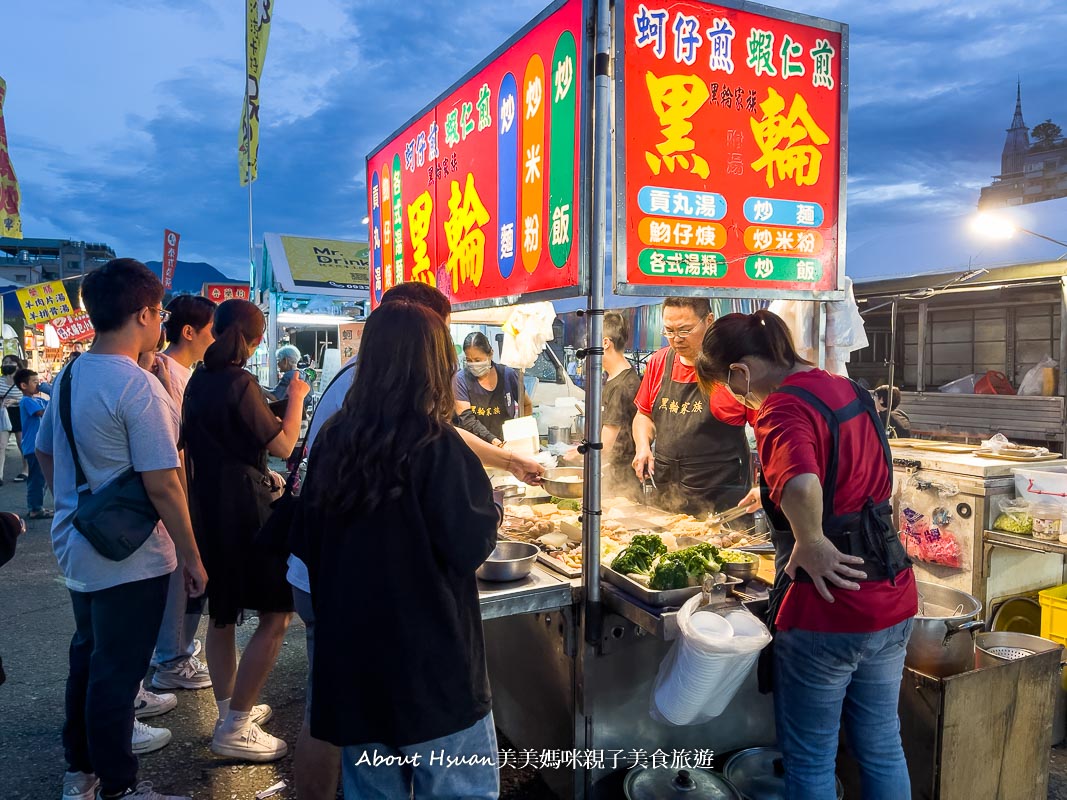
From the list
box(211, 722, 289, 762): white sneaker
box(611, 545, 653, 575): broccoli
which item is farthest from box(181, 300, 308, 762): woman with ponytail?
Answer: box(611, 545, 653, 575): broccoli

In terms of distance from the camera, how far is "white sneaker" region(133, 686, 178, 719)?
369cm

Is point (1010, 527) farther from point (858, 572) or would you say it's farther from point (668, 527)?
point (858, 572)

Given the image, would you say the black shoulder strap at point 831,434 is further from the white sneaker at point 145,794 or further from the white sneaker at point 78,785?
the white sneaker at point 78,785

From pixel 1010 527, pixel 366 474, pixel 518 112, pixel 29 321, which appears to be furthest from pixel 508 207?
pixel 29 321

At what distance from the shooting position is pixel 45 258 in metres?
40.5

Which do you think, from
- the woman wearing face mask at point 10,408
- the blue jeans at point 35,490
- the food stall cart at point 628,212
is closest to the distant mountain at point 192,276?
the woman wearing face mask at point 10,408

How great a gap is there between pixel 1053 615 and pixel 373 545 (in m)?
3.68

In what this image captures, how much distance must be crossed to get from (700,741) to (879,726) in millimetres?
957

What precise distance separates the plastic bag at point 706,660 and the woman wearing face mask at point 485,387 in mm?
4195

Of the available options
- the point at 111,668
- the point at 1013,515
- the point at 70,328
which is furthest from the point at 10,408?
the point at 1013,515

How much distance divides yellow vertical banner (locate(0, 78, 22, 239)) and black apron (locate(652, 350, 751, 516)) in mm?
12555

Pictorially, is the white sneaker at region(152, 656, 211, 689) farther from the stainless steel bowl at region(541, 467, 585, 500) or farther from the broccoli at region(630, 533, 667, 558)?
the broccoli at region(630, 533, 667, 558)

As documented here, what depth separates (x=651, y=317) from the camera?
11.0 m

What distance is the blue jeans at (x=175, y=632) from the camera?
397cm
